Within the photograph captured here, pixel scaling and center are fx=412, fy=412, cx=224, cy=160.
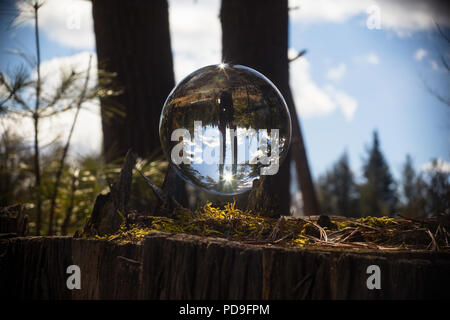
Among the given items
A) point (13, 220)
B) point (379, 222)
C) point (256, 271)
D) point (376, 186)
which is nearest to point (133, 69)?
point (13, 220)

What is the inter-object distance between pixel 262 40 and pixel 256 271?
345cm

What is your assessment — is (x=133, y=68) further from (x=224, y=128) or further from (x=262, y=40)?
(x=224, y=128)

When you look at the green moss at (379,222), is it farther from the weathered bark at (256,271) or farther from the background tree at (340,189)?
the background tree at (340,189)

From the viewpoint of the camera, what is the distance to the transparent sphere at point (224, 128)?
2.33 metres

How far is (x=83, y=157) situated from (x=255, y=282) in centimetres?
396

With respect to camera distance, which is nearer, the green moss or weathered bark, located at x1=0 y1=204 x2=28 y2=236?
the green moss

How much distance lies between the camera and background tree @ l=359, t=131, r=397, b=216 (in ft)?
134

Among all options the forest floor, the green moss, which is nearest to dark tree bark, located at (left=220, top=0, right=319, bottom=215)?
the green moss

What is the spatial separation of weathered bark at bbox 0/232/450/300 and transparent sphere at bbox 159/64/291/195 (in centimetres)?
62

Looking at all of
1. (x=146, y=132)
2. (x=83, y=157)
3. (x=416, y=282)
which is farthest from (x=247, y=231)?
(x=83, y=157)

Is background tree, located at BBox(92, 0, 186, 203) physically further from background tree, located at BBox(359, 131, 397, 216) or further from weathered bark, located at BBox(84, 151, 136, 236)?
background tree, located at BBox(359, 131, 397, 216)

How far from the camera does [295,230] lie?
229 cm

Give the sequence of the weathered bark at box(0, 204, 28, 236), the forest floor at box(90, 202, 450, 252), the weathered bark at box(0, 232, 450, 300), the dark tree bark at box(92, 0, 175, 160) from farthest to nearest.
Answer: the dark tree bark at box(92, 0, 175, 160)
the weathered bark at box(0, 204, 28, 236)
the forest floor at box(90, 202, 450, 252)
the weathered bark at box(0, 232, 450, 300)
